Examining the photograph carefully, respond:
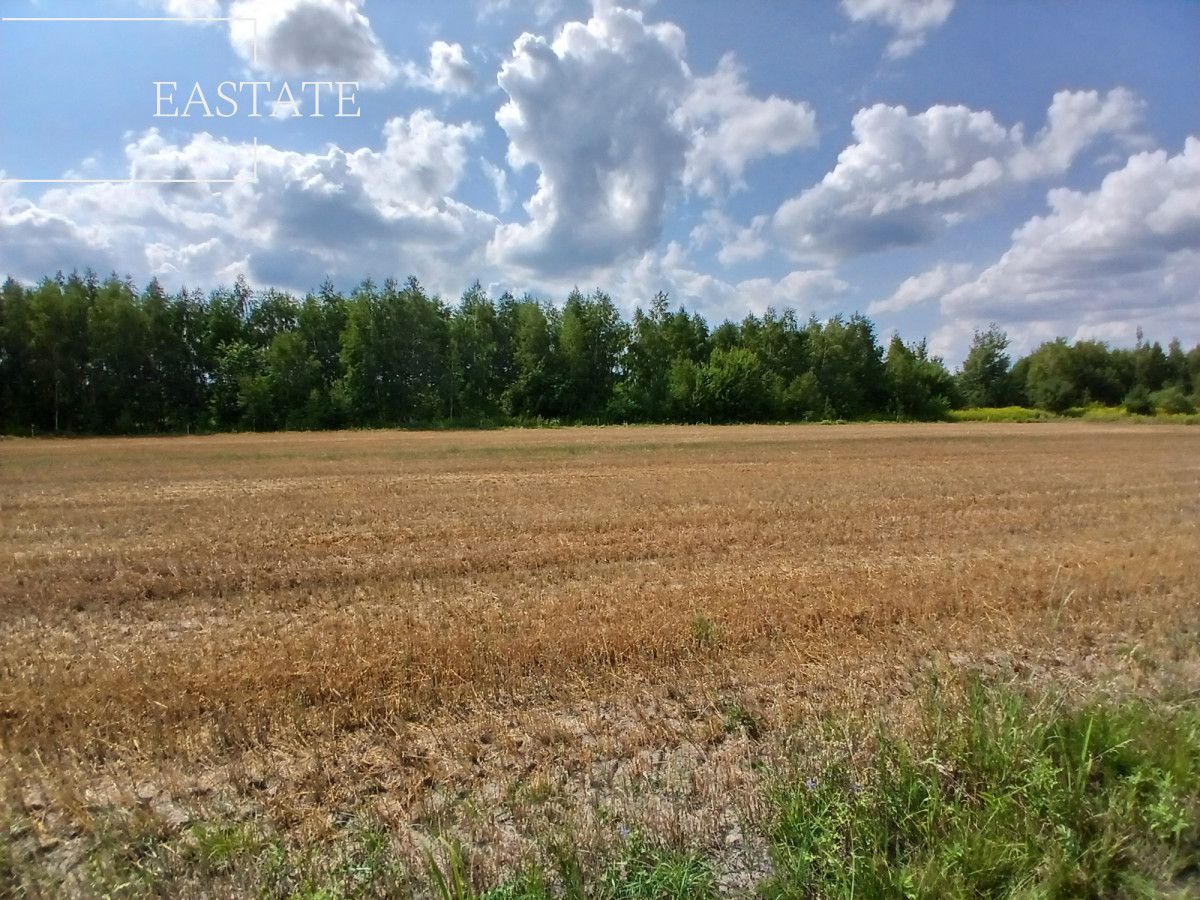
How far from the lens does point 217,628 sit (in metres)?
6.44

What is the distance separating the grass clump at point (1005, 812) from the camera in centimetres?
291

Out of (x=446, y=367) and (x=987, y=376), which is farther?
(x=987, y=376)

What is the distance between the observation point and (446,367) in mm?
65562

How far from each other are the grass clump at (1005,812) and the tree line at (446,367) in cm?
5881

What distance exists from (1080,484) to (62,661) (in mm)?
21857

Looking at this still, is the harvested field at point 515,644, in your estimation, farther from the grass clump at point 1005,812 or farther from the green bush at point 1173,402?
the green bush at point 1173,402

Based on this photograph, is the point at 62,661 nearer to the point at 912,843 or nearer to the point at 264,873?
the point at 264,873

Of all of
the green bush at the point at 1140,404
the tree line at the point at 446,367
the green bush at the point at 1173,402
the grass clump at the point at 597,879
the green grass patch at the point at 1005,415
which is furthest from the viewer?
the green grass patch at the point at 1005,415

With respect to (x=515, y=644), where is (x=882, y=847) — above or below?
below

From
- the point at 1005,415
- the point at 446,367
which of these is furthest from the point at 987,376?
the point at 446,367

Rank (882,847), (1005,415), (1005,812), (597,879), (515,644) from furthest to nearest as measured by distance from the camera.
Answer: (1005,415), (515,644), (1005,812), (882,847), (597,879)

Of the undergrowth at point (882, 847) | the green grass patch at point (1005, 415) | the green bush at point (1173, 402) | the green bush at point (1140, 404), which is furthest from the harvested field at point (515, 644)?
the green bush at point (1140, 404)

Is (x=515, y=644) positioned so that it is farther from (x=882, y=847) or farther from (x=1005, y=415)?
(x=1005, y=415)

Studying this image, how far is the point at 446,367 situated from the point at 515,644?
62958 mm
